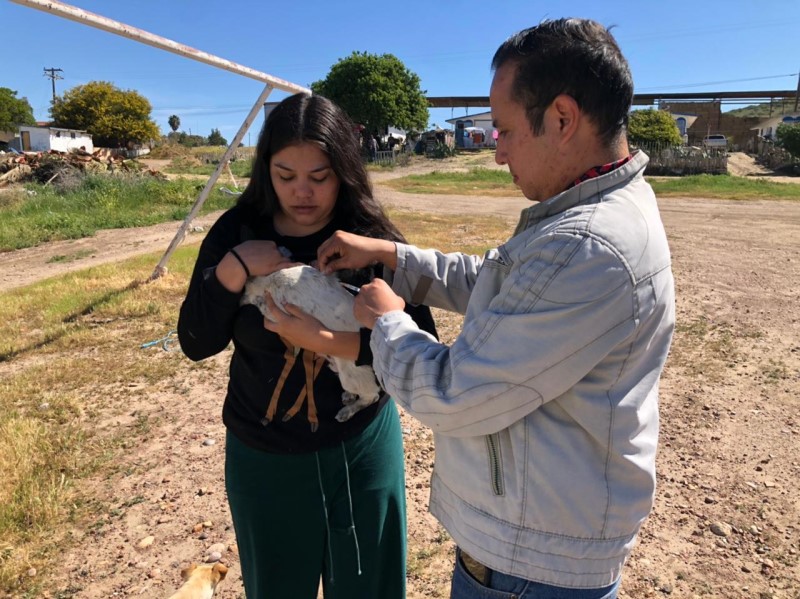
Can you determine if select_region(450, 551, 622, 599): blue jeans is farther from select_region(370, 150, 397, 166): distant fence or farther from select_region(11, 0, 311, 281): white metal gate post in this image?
select_region(370, 150, 397, 166): distant fence

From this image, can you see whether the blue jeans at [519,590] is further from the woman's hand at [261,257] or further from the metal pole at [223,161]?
the metal pole at [223,161]

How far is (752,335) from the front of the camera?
6617 mm

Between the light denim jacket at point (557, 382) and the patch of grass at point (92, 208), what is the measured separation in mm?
14823

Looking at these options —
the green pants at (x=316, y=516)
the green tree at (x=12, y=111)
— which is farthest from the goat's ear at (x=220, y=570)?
the green tree at (x=12, y=111)

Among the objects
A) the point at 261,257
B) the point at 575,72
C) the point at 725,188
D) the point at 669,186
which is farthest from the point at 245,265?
the point at 725,188

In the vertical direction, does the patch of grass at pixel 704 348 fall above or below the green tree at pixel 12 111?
below

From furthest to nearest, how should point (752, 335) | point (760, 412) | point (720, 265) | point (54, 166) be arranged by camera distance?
1. point (54, 166)
2. point (720, 265)
3. point (752, 335)
4. point (760, 412)

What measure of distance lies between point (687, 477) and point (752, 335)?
3.50 meters

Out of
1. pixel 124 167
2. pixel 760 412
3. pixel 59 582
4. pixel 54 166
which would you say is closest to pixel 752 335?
pixel 760 412

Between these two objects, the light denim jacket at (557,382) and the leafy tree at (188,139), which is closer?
the light denim jacket at (557,382)

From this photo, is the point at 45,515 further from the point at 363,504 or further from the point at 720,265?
the point at 720,265

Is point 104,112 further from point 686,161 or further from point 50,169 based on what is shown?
point 686,161

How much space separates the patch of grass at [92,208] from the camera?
1437 cm

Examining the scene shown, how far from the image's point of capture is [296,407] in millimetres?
1995
